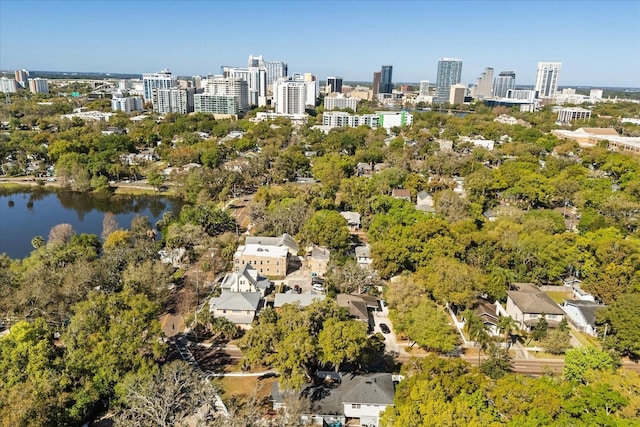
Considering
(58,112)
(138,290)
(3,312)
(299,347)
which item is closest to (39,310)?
(3,312)

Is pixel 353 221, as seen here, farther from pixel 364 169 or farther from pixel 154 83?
pixel 154 83

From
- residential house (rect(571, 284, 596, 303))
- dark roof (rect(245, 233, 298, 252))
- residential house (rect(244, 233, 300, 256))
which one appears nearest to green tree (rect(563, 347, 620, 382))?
residential house (rect(571, 284, 596, 303))

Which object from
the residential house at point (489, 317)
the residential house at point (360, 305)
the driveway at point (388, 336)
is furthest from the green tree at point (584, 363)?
the residential house at point (360, 305)

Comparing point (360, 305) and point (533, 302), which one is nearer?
point (360, 305)

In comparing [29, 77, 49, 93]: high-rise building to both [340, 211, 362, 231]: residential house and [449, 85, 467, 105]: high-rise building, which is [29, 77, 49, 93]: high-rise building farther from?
[340, 211, 362, 231]: residential house


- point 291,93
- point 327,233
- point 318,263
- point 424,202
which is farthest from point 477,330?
point 291,93

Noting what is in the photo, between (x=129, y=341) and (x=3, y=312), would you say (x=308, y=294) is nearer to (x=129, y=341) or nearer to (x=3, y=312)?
(x=129, y=341)

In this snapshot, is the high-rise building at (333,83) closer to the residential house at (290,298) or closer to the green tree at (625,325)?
the residential house at (290,298)
